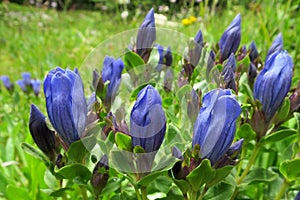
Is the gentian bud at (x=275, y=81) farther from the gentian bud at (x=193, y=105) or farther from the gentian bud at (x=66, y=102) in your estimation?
the gentian bud at (x=66, y=102)

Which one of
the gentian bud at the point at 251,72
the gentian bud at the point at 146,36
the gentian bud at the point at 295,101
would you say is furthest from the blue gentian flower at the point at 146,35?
the gentian bud at the point at 295,101

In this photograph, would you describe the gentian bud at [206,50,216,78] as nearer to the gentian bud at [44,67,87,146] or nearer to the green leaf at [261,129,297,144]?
the green leaf at [261,129,297,144]

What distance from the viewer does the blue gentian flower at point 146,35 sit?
0.95m

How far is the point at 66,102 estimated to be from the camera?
0.67 m

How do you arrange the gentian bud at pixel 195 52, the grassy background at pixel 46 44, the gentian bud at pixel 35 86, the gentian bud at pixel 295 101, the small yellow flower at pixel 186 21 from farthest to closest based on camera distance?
the small yellow flower at pixel 186 21
the gentian bud at pixel 35 86
the grassy background at pixel 46 44
the gentian bud at pixel 195 52
the gentian bud at pixel 295 101

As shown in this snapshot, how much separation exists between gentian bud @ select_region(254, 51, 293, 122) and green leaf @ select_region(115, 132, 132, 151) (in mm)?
304

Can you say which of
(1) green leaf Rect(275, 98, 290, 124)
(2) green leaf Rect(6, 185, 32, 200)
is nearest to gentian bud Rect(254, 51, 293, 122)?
(1) green leaf Rect(275, 98, 290, 124)

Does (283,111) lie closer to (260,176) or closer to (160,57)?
(260,176)

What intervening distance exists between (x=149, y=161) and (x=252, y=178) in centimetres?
35

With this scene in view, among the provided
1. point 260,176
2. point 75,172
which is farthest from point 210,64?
point 75,172

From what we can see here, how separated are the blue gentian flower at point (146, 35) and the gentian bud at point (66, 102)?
0.32 metres

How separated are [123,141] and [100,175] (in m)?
0.12

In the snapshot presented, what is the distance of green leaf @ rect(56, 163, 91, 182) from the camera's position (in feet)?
2.30

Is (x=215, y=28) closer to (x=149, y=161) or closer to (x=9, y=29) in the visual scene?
(x=149, y=161)
